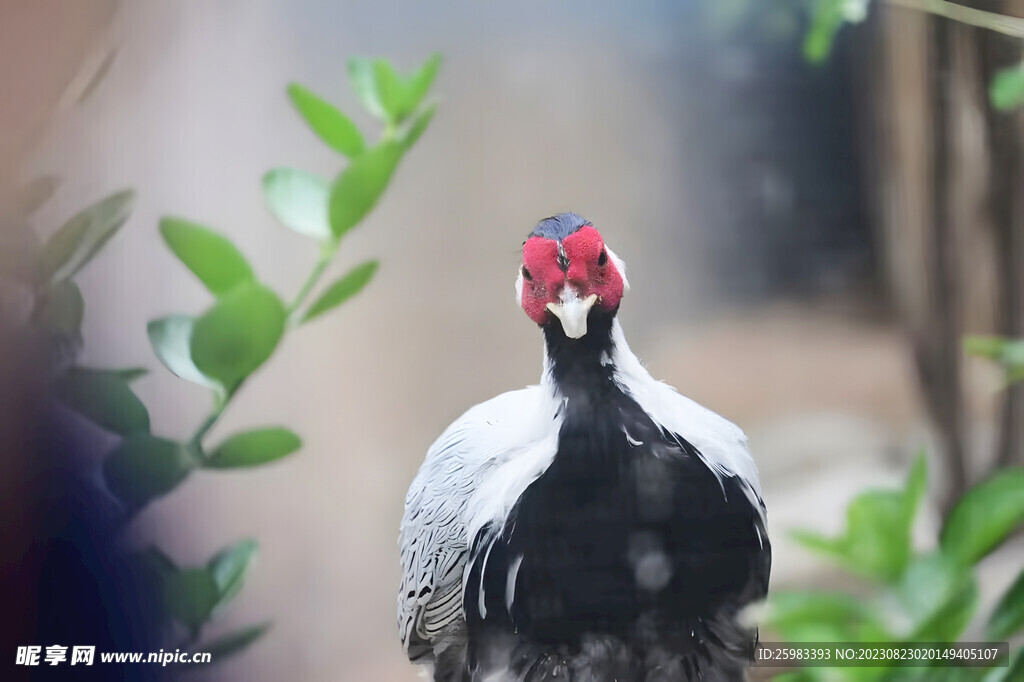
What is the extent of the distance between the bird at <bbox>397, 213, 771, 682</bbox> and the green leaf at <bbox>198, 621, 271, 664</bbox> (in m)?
0.16

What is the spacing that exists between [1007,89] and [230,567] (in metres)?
0.85

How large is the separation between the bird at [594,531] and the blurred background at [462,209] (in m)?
0.06

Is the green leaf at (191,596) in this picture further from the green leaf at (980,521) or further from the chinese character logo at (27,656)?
the green leaf at (980,521)

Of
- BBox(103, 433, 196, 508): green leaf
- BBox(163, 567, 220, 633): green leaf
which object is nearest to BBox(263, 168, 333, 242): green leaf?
BBox(103, 433, 196, 508): green leaf

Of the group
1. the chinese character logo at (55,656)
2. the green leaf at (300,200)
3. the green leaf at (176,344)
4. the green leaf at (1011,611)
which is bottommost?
the chinese character logo at (55,656)

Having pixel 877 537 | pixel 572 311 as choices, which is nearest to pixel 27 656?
pixel 572 311

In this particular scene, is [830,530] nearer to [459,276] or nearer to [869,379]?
[869,379]

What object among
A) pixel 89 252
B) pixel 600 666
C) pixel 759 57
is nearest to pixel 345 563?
pixel 600 666

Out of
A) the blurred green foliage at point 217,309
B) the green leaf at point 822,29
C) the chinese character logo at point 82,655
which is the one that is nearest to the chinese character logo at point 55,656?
the chinese character logo at point 82,655

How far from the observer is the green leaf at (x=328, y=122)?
2.42ft

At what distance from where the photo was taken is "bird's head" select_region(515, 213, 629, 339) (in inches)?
25.8

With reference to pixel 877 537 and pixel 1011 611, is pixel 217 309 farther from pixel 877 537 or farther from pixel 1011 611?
pixel 1011 611

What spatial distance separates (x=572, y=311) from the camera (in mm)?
648

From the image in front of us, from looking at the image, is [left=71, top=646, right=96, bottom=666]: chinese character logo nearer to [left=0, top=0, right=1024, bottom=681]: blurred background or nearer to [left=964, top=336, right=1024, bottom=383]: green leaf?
[left=0, top=0, right=1024, bottom=681]: blurred background
